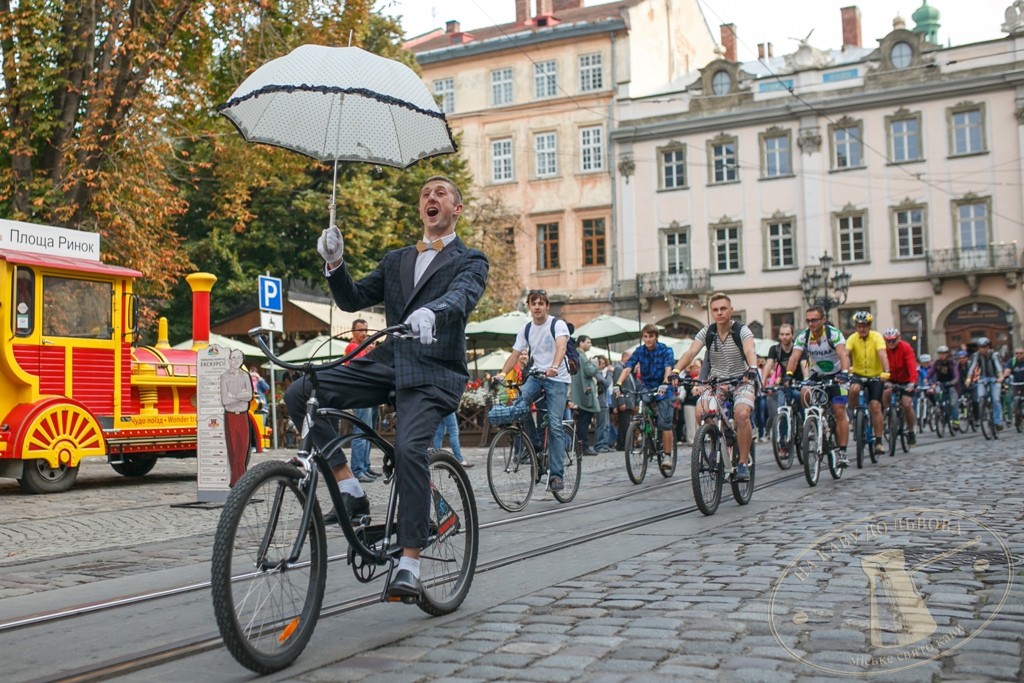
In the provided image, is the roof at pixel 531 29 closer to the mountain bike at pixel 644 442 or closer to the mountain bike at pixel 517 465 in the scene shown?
the mountain bike at pixel 644 442

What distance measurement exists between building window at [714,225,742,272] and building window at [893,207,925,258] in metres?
6.06

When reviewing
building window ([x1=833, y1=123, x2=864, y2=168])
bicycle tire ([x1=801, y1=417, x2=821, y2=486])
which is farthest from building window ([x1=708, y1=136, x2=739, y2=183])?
bicycle tire ([x1=801, y1=417, x2=821, y2=486])

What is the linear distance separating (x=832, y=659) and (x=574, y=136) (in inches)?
1826

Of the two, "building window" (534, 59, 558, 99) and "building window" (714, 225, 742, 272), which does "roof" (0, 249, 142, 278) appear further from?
"building window" (534, 59, 558, 99)

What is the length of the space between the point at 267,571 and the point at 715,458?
5.79 m

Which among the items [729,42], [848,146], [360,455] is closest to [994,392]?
[360,455]

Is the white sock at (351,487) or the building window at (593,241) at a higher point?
the building window at (593,241)

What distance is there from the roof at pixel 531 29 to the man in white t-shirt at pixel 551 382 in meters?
40.2

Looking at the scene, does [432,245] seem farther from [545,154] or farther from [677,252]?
[545,154]

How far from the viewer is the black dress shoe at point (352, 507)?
477 cm

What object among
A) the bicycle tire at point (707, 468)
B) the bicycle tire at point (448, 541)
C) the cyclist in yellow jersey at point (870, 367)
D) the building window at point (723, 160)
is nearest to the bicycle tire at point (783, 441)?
the cyclist in yellow jersey at point (870, 367)

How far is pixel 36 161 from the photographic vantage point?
1947 cm

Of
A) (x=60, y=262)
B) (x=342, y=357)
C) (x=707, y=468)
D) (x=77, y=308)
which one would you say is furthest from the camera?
(x=77, y=308)

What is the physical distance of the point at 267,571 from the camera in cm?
420
